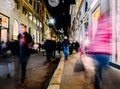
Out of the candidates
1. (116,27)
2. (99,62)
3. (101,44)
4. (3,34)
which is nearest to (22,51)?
(99,62)

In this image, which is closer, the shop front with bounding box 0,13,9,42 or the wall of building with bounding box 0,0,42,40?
the wall of building with bounding box 0,0,42,40

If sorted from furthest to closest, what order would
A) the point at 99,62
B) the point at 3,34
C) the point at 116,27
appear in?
the point at 3,34 < the point at 116,27 < the point at 99,62

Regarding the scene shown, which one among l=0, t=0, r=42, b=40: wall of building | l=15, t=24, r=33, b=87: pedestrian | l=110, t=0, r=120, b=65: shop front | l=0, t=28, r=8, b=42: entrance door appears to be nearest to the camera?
l=15, t=24, r=33, b=87: pedestrian

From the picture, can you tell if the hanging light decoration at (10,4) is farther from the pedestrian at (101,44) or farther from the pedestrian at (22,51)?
the pedestrian at (101,44)

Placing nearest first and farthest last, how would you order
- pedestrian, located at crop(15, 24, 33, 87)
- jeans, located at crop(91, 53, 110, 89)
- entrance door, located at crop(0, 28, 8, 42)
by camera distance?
jeans, located at crop(91, 53, 110, 89)
pedestrian, located at crop(15, 24, 33, 87)
entrance door, located at crop(0, 28, 8, 42)

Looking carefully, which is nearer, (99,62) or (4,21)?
(99,62)

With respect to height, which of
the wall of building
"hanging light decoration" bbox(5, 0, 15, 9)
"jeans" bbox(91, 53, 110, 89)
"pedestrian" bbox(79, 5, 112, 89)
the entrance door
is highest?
"hanging light decoration" bbox(5, 0, 15, 9)

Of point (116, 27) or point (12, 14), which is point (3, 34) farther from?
point (116, 27)

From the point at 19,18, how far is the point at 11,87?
23113 mm

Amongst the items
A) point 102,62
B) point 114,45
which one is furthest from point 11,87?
point 114,45

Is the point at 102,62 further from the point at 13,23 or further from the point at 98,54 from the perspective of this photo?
the point at 13,23

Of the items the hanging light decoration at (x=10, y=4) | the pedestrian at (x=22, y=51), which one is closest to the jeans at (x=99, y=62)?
the pedestrian at (x=22, y=51)

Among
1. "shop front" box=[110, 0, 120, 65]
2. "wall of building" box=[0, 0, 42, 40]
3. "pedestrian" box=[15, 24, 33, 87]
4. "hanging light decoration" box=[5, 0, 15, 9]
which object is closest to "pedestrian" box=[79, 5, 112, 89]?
"pedestrian" box=[15, 24, 33, 87]

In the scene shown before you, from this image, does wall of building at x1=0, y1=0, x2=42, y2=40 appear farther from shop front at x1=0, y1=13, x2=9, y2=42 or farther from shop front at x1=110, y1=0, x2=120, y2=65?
shop front at x1=110, y1=0, x2=120, y2=65
